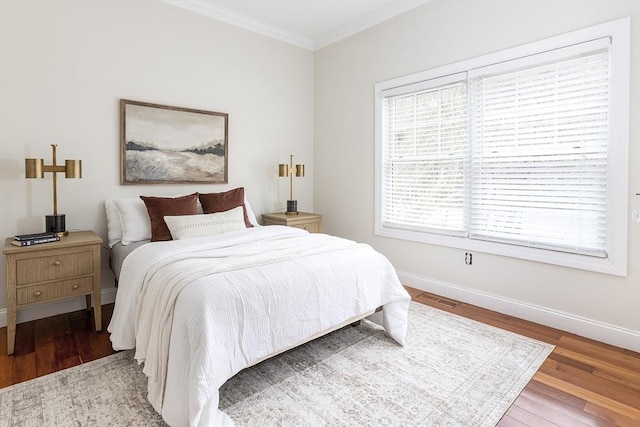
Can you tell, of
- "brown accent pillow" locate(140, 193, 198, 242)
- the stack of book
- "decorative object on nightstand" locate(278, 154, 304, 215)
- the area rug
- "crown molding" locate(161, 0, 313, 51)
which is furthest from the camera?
"decorative object on nightstand" locate(278, 154, 304, 215)

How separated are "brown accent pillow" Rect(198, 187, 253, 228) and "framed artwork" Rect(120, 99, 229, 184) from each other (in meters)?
0.44

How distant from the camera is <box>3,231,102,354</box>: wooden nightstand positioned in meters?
2.39

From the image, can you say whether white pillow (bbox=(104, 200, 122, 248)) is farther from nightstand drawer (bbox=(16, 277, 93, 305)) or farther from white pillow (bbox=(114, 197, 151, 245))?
nightstand drawer (bbox=(16, 277, 93, 305))

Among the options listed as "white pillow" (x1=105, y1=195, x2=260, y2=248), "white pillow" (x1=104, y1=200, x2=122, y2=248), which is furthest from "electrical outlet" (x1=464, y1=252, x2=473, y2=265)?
"white pillow" (x1=104, y1=200, x2=122, y2=248)

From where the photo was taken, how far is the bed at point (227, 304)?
162cm

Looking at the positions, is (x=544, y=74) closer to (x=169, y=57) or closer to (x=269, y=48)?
(x=269, y=48)

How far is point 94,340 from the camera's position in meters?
2.62

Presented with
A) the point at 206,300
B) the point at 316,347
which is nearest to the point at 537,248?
the point at 316,347

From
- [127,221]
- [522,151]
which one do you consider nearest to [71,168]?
[127,221]

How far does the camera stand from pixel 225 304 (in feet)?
5.70

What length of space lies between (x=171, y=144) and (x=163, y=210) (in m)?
0.88

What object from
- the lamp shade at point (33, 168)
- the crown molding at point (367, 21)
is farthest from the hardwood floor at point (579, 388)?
the lamp shade at point (33, 168)

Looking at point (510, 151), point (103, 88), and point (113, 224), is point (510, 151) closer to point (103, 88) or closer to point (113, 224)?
point (113, 224)

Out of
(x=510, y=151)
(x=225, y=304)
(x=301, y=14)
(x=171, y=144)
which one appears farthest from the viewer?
(x=301, y=14)
